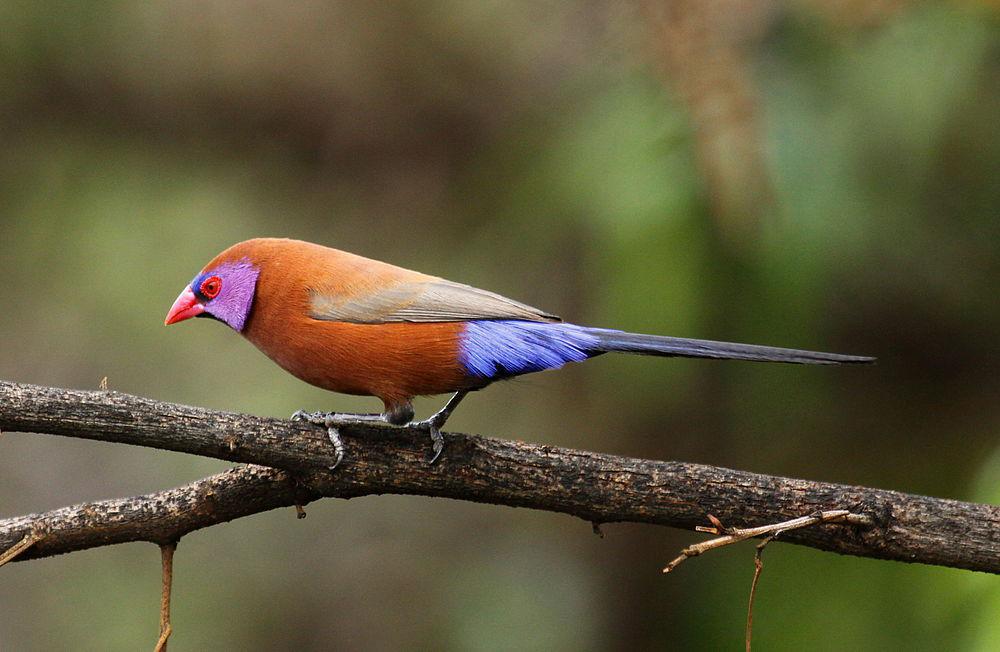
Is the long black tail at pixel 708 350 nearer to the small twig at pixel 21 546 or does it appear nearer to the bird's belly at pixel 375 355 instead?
the bird's belly at pixel 375 355

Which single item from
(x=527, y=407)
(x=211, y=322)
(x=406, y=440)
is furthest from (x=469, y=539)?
(x=406, y=440)

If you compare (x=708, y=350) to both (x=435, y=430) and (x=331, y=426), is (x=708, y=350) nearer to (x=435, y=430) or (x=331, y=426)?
(x=435, y=430)

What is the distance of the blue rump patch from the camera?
300 centimetres

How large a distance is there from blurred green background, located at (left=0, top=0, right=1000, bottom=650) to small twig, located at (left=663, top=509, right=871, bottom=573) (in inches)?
57.0

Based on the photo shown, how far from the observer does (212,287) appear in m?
3.07

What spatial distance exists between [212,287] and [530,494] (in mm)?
1111

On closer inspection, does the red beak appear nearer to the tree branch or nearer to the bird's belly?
the bird's belly

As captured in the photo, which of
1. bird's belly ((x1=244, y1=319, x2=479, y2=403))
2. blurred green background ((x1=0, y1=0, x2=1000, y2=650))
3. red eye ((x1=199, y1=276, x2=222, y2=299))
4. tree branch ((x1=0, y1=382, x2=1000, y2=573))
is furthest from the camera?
blurred green background ((x1=0, y1=0, x2=1000, y2=650))

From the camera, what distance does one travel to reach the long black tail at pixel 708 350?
8.73ft

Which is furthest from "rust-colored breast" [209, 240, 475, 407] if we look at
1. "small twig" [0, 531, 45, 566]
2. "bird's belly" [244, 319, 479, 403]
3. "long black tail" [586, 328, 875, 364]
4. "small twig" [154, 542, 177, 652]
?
"small twig" [0, 531, 45, 566]

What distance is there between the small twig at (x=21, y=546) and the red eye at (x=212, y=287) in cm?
87

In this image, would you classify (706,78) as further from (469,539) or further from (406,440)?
(469,539)

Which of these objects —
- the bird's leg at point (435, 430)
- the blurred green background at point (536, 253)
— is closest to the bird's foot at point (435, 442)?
the bird's leg at point (435, 430)

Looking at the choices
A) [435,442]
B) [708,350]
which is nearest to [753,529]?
[708,350]
